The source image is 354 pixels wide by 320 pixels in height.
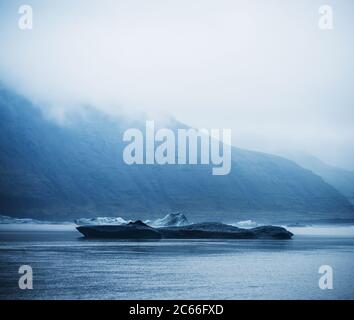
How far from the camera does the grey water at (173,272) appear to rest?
28.4 ft

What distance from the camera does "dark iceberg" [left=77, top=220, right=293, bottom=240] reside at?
13.9 m

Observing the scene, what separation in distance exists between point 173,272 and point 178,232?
439 centimetres

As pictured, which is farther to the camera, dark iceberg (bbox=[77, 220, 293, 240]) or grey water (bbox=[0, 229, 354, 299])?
dark iceberg (bbox=[77, 220, 293, 240])

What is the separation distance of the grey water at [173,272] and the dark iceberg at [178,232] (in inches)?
18.4

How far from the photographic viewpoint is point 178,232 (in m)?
14.3

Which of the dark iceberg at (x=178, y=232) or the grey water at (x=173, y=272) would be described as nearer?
the grey water at (x=173, y=272)

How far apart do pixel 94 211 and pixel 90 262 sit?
1.27m

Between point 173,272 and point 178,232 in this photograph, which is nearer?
point 173,272

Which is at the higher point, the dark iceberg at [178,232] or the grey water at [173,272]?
the dark iceberg at [178,232]

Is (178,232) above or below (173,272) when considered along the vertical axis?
above

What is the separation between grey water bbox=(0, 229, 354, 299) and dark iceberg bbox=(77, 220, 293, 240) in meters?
0.47

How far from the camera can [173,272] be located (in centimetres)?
987
